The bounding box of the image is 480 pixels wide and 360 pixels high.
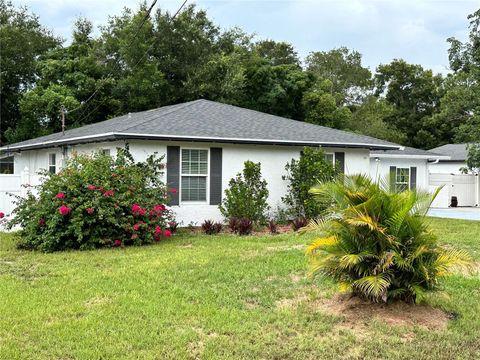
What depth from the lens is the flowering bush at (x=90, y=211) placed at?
9938mm

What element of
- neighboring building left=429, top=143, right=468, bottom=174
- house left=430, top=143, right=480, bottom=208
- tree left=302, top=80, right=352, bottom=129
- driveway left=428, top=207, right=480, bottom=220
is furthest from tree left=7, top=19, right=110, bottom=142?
neighboring building left=429, top=143, right=468, bottom=174

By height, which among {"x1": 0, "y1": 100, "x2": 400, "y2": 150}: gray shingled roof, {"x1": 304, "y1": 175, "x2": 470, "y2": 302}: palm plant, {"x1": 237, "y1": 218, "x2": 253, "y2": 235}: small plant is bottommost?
{"x1": 237, "y1": 218, "x2": 253, "y2": 235}: small plant

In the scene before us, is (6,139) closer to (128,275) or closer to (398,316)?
(128,275)

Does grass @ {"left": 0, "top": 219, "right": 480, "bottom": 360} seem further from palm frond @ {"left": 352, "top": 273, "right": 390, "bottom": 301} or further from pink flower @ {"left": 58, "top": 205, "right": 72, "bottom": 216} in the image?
pink flower @ {"left": 58, "top": 205, "right": 72, "bottom": 216}

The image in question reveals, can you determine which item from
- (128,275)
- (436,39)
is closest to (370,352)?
(128,275)

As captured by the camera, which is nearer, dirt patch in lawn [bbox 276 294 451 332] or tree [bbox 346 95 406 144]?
dirt patch in lawn [bbox 276 294 451 332]

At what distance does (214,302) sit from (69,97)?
72.3 feet

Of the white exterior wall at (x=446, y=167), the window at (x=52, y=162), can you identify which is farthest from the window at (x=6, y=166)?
the white exterior wall at (x=446, y=167)

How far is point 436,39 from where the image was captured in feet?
67.6

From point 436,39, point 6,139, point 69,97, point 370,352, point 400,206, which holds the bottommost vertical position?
point 370,352

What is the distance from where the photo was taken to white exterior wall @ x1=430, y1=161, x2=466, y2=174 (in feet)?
88.6

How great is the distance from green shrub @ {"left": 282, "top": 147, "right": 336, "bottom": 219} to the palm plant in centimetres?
792

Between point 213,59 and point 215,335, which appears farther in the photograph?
point 213,59

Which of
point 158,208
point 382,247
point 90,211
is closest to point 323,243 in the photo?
point 382,247
